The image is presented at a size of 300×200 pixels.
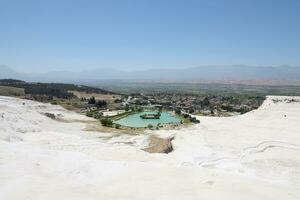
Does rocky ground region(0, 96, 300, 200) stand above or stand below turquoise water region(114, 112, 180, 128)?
above

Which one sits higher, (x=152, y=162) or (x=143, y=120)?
(x=152, y=162)

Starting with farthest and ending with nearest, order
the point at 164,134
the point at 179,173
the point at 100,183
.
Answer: the point at 164,134, the point at 179,173, the point at 100,183

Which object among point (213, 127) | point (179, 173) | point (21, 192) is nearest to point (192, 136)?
point (213, 127)

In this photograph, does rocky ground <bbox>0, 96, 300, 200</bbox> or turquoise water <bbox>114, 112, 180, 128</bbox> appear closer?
rocky ground <bbox>0, 96, 300, 200</bbox>

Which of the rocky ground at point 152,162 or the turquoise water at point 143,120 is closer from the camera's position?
the rocky ground at point 152,162

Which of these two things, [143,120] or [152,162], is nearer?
[152,162]

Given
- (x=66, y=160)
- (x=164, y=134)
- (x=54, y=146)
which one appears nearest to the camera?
(x=66, y=160)

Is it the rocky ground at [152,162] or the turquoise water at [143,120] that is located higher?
the rocky ground at [152,162]

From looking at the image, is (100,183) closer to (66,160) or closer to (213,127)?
(66,160)
